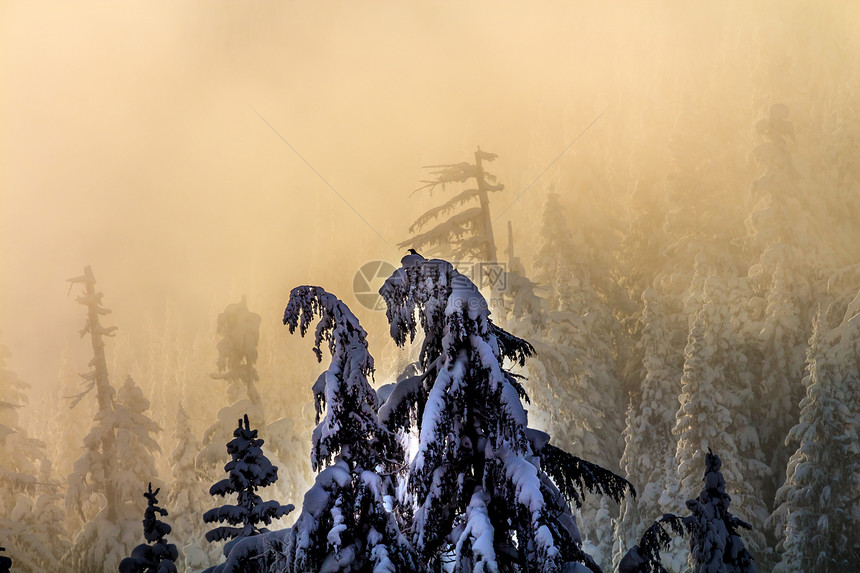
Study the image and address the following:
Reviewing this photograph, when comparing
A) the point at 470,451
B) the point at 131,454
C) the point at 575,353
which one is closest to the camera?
the point at 470,451

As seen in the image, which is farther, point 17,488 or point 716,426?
point 17,488

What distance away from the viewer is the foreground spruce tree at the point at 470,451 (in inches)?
351

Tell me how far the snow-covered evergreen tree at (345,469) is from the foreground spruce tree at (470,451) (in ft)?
1.52

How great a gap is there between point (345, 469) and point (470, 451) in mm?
1303

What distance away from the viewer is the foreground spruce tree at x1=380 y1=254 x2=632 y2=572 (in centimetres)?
891

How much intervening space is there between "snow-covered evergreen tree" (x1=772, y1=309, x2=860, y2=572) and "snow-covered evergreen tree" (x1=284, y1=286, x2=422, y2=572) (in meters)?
28.2

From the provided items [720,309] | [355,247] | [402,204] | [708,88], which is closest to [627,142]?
[708,88]

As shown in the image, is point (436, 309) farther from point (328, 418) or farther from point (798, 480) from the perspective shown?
point (798, 480)

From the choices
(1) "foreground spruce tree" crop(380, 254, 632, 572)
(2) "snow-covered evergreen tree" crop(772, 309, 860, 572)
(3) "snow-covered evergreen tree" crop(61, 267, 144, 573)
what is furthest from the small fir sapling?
(3) "snow-covered evergreen tree" crop(61, 267, 144, 573)

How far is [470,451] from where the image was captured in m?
9.51

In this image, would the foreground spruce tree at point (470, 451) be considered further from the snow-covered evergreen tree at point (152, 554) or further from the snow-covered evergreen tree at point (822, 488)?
the snow-covered evergreen tree at point (822, 488)

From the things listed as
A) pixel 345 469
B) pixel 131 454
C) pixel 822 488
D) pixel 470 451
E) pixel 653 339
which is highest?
pixel 653 339

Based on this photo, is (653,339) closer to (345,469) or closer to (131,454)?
(131,454)

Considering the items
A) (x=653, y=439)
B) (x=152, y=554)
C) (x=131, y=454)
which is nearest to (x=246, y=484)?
(x=152, y=554)
